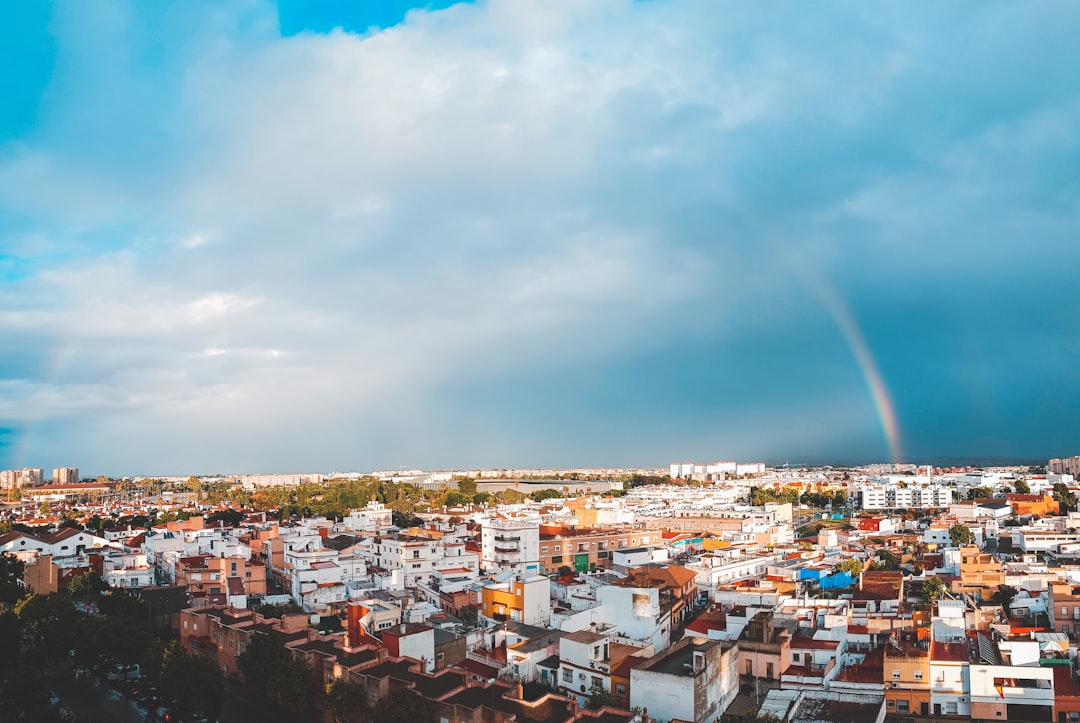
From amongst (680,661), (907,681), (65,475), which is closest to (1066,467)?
(907,681)

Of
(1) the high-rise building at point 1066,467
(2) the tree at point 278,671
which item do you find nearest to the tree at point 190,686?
(2) the tree at point 278,671

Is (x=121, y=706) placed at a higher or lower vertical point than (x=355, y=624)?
lower

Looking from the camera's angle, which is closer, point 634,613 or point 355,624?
point 355,624

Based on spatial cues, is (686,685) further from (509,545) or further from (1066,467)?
(1066,467)

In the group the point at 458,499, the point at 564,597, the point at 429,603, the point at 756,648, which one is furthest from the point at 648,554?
the point at 458,499

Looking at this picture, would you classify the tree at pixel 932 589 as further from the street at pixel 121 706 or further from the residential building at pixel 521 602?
the street at pixel 121 706

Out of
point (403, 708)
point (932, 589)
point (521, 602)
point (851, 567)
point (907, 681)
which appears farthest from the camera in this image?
point (851, 567)

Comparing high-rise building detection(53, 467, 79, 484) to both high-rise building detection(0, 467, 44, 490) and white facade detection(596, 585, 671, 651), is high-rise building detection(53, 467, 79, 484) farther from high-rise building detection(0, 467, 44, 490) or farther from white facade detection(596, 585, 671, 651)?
white facade detection(596, 585, 671, 651)
